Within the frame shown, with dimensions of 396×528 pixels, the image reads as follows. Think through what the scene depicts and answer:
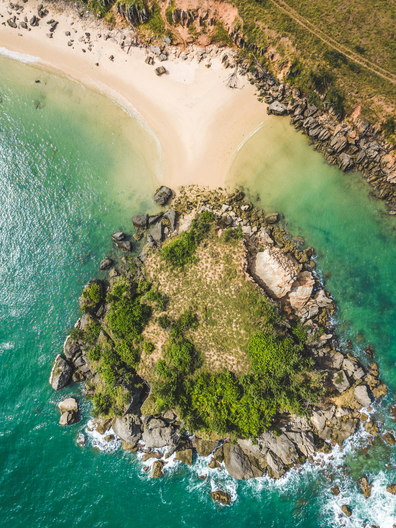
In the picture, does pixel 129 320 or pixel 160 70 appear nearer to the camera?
pixel 129 320

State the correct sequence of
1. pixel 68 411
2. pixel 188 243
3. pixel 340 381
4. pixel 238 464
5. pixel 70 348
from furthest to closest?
1. pixel 70 348
2. pixel 68 411
3. pixel 340 381
4. pixel 238 464
5. pixel 188 243

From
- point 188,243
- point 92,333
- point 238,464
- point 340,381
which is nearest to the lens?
point 188,243

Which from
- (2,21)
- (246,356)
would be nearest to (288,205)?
(246,356)

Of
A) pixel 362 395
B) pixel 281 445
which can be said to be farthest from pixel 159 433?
pixel 362 395

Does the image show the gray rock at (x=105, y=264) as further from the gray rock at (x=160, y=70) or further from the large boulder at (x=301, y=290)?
the gray rock at (x=160, y=70)

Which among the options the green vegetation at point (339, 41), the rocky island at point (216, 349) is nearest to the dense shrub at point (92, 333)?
the rocky island at point (216, 349)

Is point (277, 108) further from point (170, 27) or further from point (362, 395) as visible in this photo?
point (362, 395)
